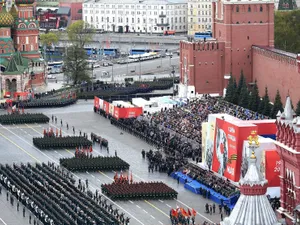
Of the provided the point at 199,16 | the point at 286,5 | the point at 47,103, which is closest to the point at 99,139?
the point at 47,103

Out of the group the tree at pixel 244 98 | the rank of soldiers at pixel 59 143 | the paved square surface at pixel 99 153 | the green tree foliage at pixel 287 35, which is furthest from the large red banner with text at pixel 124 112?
the green tree foliage at pixel 287 35

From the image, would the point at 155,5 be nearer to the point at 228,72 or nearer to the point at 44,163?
the point at 228,72

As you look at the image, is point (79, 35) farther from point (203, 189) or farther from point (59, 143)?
point (203, 189)

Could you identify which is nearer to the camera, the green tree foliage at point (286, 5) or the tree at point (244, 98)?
the tree at point (244, 98)

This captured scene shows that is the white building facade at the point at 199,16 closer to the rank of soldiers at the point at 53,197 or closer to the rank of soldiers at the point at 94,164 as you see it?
the rank of soldiers at the point at 94,164

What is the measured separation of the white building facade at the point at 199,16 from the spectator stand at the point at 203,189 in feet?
305

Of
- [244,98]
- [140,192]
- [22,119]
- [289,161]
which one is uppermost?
[289,161]

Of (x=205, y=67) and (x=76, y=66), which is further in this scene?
(x=76, y=66)

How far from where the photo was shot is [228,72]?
108 meters

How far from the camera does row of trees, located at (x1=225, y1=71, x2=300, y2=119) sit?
3551 inches

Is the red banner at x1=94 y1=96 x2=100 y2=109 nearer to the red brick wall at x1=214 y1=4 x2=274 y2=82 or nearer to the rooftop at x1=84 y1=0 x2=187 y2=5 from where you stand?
the red brick wall at x1=214 y1=4 x2=274 y2=82

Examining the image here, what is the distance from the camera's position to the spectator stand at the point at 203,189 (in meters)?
68.1

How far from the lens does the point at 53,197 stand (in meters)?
68.7

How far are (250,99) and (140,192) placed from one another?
2568cm
